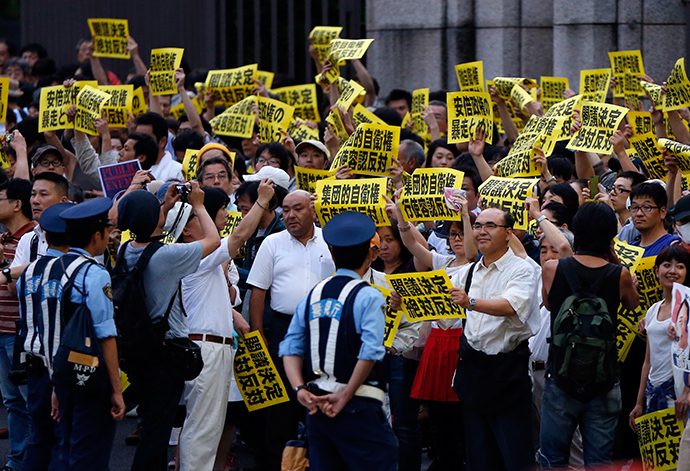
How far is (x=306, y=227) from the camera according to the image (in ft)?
23.9

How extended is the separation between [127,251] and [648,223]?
137 inches

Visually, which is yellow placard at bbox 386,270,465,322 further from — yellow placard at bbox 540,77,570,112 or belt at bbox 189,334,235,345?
yellow placard at bbox 540,77,570,112

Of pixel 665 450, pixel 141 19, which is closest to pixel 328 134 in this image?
pixel 665 450

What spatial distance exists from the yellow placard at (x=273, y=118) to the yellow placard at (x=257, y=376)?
11.3ft

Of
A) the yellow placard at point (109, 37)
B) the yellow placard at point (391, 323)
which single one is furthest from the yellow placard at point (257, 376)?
the yellow placard at point (109, 37)

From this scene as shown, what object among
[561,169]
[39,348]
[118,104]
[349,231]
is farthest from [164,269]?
[118,104]

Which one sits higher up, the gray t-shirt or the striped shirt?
the gray t-shirt

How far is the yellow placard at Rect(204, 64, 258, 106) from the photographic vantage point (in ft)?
37.3

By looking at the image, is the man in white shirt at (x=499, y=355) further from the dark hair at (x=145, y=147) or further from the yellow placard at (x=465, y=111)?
the dark hair at (x=145, y=147)

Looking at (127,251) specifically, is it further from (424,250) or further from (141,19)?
(141,19)

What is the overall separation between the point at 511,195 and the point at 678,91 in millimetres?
2621

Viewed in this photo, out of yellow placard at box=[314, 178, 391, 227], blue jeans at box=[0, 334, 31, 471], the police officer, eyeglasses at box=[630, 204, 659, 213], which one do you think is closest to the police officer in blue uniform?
blue jeans at box=[0, 334, 31, 471]

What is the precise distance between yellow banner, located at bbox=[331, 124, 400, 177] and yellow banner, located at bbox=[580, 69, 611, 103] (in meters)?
2.76

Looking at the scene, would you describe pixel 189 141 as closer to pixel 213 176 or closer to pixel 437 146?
pixel 213 176
